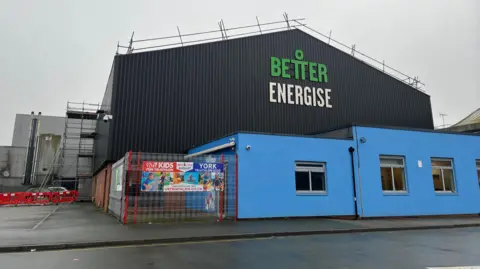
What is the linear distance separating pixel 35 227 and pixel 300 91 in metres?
17.2

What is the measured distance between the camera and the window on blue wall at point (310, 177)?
1527cm

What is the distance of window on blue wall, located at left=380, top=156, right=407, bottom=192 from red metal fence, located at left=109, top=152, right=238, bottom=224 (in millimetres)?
7577

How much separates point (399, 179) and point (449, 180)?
11.0ft

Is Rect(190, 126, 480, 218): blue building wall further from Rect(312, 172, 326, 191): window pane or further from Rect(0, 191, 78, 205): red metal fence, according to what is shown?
Rect(0, 191, 78, 205): red metal fence

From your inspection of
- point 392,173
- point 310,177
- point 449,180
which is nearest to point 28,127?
point 310,177

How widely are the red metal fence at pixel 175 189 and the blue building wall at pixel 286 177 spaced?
28.4 inches

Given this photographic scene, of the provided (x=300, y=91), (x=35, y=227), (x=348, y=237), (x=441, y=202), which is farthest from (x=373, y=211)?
(x=35, y=227)

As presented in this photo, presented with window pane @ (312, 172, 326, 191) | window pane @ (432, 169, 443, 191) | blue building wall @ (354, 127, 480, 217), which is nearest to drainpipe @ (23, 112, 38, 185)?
window pane @ (312, 172, 326, 191)

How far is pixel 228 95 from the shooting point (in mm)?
21438

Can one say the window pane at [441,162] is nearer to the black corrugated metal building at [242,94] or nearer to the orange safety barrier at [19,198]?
the black corrugated metal building at [242,94]

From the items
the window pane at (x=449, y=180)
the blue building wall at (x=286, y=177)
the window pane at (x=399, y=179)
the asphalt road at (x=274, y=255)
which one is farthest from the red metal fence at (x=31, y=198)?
the window pane at (x=449, y=180)

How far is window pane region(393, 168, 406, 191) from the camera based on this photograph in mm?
16547

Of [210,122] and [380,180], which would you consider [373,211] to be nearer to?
[380,180]

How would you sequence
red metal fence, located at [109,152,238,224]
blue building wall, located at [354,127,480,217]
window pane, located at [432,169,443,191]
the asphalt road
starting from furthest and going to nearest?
1. window pane, located at [432,169,443,191]
2. blue building wall, located at [354,127,480,217]
3. red metal fence, located at [109,152,238,224]
4. the asphalt road
